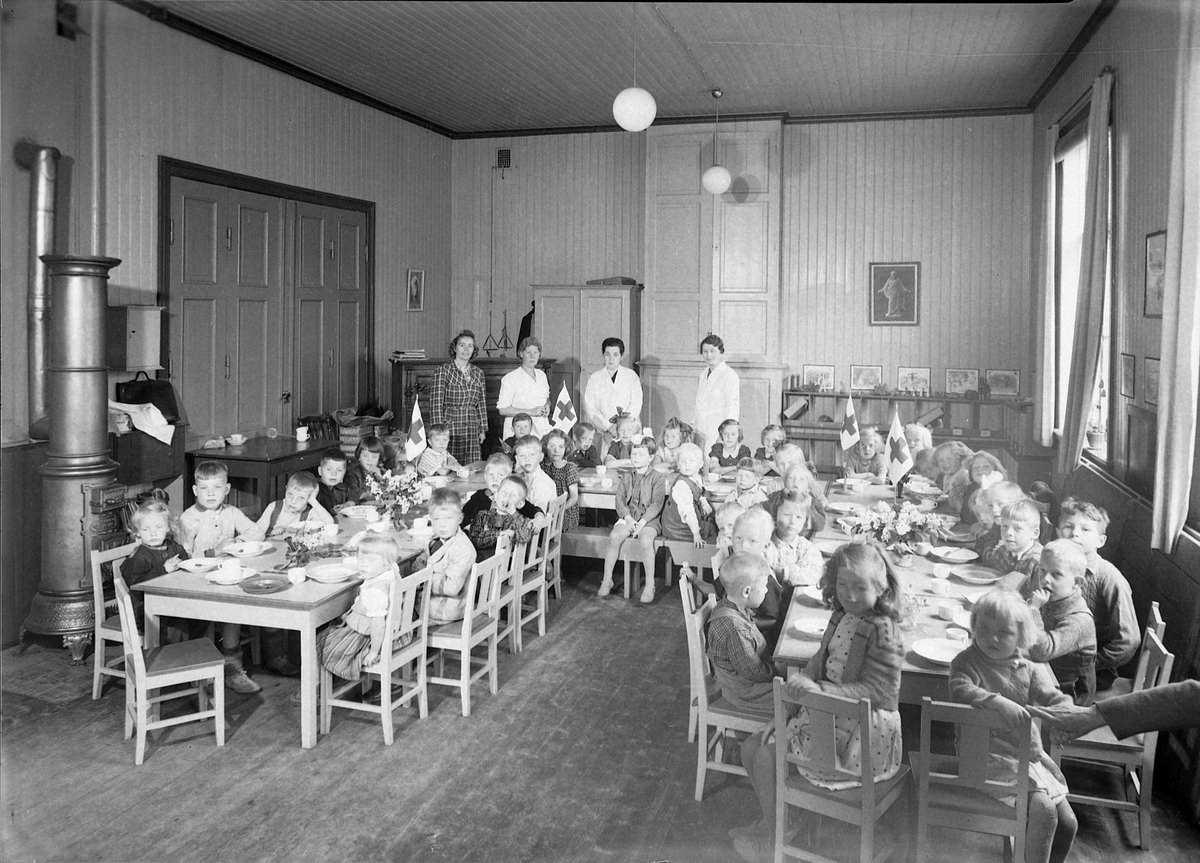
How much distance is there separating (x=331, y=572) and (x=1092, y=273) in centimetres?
570

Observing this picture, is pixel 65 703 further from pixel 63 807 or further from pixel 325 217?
pixel 325 217

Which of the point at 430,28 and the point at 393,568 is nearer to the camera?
the point at 393,568

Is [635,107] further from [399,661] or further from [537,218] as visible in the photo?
[537,218]

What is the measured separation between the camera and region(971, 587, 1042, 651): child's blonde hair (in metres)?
3.25

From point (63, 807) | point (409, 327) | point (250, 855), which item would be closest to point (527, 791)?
point (250, 855)

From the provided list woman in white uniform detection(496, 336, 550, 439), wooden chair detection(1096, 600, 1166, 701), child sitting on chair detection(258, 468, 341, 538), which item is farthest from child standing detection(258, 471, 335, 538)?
wooden chair detection(1096, 600, 1166, 701)

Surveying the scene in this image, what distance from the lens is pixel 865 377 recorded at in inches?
441

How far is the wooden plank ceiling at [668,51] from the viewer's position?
739cm

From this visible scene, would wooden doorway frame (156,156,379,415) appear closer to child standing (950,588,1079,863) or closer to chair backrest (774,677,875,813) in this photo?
chair backrest (774,677,875,813)

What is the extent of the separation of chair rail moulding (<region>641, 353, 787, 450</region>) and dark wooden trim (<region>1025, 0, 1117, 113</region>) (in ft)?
12.4

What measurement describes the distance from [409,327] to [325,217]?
2.01 meters

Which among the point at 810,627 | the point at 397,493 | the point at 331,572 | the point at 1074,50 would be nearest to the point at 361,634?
the point at 331,572

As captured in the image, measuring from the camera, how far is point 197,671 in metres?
4.62

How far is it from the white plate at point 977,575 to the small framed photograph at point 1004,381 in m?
6.19
